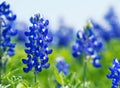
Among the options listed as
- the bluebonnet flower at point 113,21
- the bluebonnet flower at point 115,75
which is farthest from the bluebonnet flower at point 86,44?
the bluebonnet flower at point 113,21

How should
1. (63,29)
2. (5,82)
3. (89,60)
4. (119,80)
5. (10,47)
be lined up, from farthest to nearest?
(63,29) → (89,60) → (10,47) → (5,82) → (119,80)

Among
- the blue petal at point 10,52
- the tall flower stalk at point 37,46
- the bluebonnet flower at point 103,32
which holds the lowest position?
the tall flower stalk at point 37,46

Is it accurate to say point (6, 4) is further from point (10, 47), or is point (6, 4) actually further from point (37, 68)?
point (37, 68)

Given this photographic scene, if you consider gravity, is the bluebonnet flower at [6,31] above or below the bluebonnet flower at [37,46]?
above

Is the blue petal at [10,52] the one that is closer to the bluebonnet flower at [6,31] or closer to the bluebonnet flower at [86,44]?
the bluebonnet flower at [6,31]

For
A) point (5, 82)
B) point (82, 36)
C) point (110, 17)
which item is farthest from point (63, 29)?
point (5, 82)

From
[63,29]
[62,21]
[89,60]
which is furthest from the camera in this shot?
[62,21]
